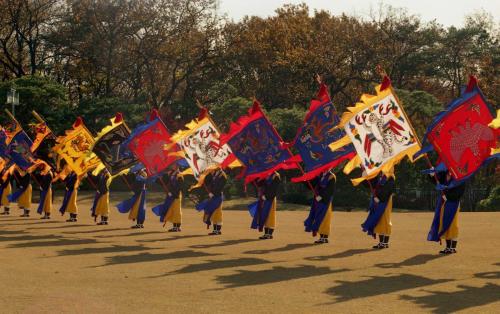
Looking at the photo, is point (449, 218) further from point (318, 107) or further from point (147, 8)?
point (147, 8)

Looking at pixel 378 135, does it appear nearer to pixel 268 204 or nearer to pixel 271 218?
pixel 268 204

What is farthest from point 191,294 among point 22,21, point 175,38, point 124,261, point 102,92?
point 102,92

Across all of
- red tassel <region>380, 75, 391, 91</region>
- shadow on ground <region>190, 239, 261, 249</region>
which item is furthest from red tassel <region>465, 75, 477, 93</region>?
shadow on ground <region>190, 239, 261, 249</region>

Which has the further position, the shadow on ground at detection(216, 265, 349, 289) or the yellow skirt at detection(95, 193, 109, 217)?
the yellow skirt at detection(95, 193, 109, 217)

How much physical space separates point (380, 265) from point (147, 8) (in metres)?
36.8

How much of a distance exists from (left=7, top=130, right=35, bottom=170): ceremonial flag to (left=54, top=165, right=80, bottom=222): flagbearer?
1.36 m

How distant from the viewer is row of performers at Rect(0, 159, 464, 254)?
15.3 m

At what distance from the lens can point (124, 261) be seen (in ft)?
48.0

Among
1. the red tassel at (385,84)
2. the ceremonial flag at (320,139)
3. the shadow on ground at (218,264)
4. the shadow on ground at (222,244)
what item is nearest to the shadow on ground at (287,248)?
the shadow on ground at (218,264)

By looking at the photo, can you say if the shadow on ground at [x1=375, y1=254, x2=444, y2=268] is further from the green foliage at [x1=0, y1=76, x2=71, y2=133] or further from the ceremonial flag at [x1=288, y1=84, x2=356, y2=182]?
the green foliage at [x1=0, y1=76, x2=71, y2=133]

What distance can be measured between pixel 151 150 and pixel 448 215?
8628 mm

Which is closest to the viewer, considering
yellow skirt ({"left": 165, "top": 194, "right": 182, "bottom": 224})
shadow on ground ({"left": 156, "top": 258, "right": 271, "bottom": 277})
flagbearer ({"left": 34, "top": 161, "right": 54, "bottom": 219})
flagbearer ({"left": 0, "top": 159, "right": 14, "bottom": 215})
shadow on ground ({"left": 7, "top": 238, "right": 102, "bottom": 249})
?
shadow on ground ({"left": 156, "top": 258, "right": 271, "bottom": 277})

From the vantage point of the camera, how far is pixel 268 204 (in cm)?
1858

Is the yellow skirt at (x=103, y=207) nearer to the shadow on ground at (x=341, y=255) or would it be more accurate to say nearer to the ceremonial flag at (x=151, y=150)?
the ceremonial flag at (x=151, y=150)
